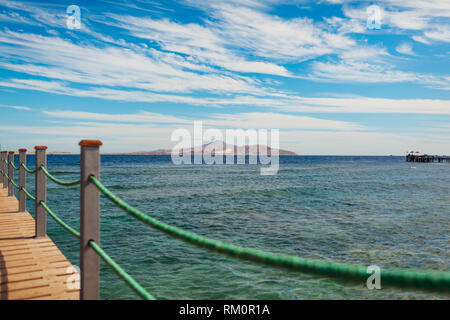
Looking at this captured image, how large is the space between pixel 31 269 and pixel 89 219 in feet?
6.52

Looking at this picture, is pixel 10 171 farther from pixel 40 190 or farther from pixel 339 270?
pixel 339 270

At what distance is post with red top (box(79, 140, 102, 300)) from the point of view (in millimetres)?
3164

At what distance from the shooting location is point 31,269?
4.41 m

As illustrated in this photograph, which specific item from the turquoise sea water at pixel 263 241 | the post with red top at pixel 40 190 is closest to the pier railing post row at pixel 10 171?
the turquoise sea water at pixel 263 241

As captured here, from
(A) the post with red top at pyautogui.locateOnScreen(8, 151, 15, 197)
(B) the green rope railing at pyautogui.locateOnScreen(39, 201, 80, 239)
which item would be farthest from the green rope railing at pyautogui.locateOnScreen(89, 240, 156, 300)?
(A) the post with red top at pyautogui.locateOnScreen(8, 151, 15, 197)

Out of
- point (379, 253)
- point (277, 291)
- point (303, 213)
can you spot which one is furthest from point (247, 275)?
point (303, 213)

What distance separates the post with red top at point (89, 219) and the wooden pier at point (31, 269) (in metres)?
0.63

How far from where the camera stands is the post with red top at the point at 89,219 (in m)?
3.16

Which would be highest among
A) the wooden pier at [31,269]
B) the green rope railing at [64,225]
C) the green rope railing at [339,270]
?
the green rope railing at [339,270]

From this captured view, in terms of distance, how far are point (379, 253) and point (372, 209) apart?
363 inches

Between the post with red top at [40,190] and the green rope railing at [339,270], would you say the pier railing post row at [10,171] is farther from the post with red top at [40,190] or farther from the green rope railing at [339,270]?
the green rope railing at [339,270]
